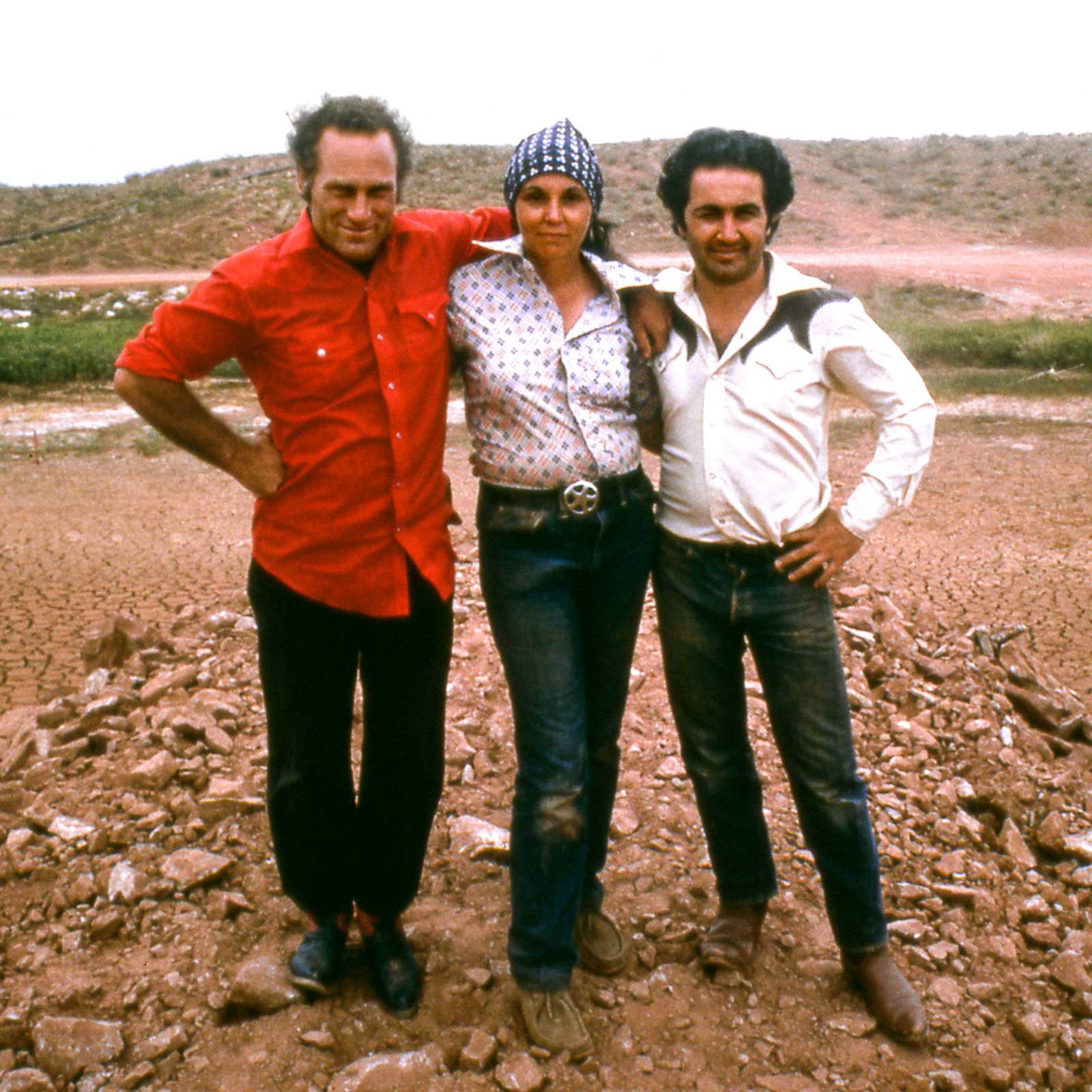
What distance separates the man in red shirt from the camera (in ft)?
6.88

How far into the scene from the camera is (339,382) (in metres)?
2.11

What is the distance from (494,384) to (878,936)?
1.48 meters

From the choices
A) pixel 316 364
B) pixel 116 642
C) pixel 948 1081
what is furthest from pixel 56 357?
pixel 948 1081

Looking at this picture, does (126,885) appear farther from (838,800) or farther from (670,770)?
(838,800)

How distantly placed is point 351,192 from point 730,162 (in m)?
0.76


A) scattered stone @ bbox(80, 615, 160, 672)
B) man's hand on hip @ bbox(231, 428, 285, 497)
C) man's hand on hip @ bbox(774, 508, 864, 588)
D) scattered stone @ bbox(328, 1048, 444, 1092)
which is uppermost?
man's hand on hip @ bbox(231, 428, 285, 497)

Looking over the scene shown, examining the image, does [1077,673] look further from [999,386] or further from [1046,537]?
[999,386]

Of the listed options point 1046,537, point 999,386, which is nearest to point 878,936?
point 1046,537

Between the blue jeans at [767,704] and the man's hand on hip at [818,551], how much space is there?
34 millimetres

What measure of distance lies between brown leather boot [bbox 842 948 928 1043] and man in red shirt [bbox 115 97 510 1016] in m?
1.02

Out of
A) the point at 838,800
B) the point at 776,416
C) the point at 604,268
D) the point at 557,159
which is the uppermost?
the point at 557,159

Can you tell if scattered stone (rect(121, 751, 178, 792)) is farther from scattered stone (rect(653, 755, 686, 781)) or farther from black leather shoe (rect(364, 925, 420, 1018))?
scattered stone (rect(653, 755, 686, 781))

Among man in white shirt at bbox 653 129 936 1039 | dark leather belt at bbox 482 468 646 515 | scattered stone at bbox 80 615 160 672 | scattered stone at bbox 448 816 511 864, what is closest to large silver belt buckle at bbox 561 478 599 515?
dark leather belt at bbox 482 468 646 515

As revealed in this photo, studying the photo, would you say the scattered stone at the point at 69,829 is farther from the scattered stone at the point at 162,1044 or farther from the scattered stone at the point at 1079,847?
the scattered stone at the point at 1079,847
